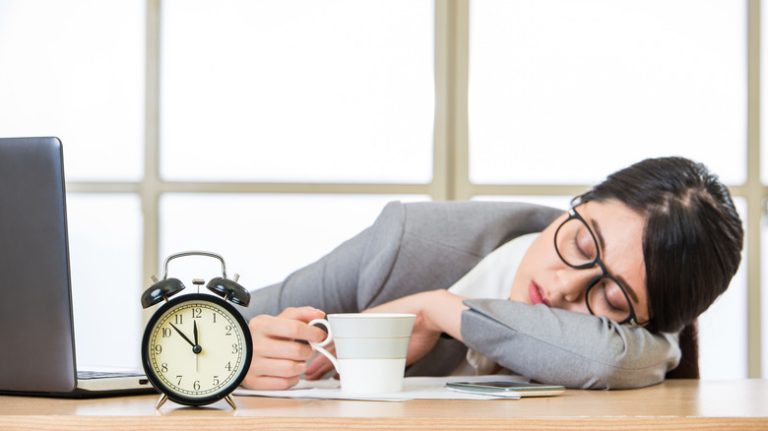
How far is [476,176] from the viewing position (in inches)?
118

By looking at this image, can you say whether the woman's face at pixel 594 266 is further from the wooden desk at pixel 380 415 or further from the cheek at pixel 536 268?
the wooden desk at pixel 380 415

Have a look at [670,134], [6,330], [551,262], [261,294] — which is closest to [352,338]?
[6,330]

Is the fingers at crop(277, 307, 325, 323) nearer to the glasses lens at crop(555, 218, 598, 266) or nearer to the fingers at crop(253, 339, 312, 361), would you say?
the fingers at crop(253, 339, 312, 361)

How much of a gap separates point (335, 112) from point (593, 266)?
166 centimetres

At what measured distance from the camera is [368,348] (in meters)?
1.06

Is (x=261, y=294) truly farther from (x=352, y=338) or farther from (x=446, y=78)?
(x=446, y=78)

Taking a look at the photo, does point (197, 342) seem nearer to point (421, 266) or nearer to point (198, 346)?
point (198, 346)

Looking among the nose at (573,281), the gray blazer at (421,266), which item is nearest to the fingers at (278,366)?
the gray blazer at (421,266)

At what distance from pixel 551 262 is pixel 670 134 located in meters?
1.68

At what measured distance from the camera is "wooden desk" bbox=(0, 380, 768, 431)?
83cm

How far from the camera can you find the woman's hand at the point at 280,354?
3.68 ft

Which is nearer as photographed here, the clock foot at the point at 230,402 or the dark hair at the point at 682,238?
the clock foot at the point at 230,402

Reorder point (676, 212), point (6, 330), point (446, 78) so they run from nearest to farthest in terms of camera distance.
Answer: point (6, 330), point (676, 212), point (446, 78)

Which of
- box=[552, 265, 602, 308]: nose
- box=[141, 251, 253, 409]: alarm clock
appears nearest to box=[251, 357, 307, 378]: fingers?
box=[141, 251, 253, 409]: alarm clock
